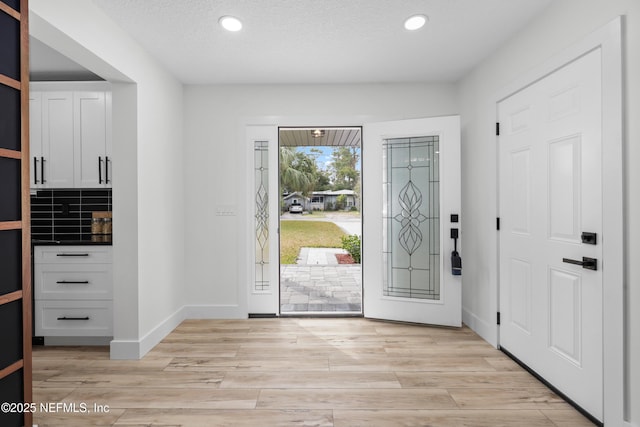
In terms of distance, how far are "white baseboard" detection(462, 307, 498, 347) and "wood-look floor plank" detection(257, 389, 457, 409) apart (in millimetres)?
993

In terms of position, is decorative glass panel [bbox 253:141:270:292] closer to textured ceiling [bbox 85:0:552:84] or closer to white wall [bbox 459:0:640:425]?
textured ceiling [bbox 85:0:552:84]

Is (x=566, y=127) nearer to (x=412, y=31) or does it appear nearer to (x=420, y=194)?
(x=412, y=31)

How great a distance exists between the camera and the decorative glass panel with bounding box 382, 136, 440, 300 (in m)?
3.50

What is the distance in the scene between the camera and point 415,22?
2527 mm

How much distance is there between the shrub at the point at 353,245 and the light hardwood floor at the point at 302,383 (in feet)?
14.2

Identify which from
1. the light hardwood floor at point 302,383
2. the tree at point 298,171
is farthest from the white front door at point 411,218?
the tree at point 298,171

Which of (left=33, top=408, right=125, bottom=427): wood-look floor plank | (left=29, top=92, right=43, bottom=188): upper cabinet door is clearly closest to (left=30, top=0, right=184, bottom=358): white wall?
(left=33, top=408, right=125, bottom=427): wood-look floor plank

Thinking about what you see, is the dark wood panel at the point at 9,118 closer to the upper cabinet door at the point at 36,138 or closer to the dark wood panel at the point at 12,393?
the dark wood panel at the point at 12,393

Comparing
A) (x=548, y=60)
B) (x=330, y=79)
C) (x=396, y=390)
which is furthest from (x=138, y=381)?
(x=548, y=60)

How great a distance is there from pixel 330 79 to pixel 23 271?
2.99 meters

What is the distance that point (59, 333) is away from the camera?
3053mm

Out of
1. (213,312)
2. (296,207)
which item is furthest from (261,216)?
(296,207)

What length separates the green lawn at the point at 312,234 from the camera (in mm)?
8383

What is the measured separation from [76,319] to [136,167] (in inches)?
58.1
